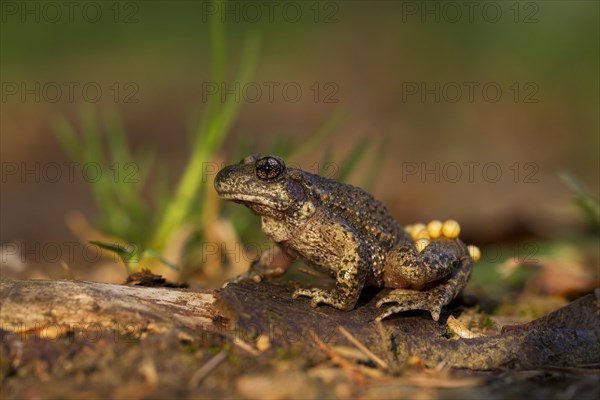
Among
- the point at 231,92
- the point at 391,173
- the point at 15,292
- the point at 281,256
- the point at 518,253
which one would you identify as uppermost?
the point at 231,92

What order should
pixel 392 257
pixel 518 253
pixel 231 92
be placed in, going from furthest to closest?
pixel 518 253 → pixel 231 92 → pixel 392 257

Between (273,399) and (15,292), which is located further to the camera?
(15,292)

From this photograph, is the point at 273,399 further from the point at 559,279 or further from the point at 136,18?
the point at 136,18

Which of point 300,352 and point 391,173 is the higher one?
point 300,352

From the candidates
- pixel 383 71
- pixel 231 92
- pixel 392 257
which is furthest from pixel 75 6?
pixel 392 257

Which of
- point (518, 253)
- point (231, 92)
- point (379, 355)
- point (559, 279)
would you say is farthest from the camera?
point (518, 253)

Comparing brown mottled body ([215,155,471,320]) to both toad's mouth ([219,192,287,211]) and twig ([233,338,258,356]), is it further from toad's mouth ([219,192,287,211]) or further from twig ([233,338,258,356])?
twig ([233,338,258,356])
